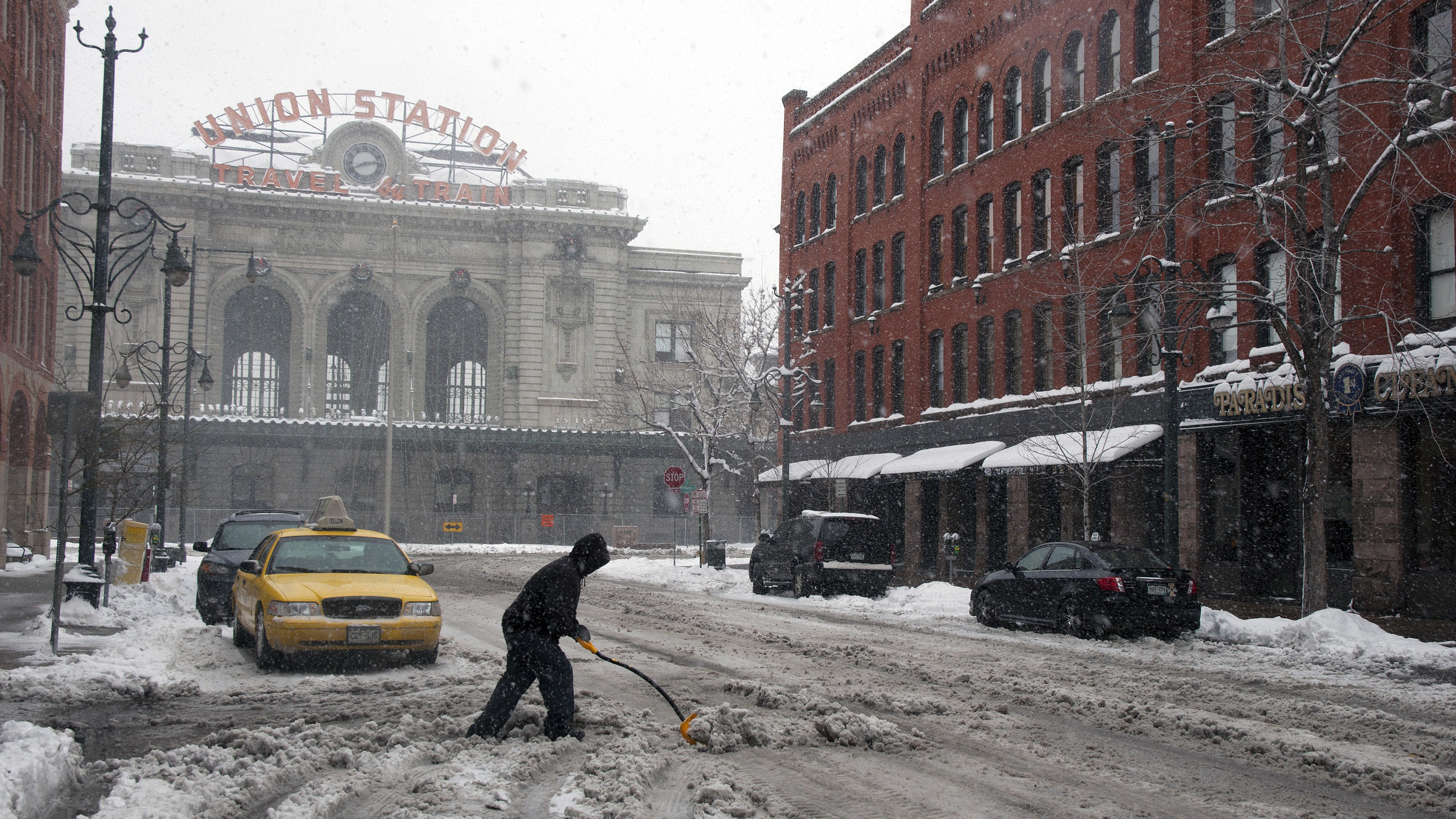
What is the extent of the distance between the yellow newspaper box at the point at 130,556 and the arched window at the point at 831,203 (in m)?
26.2

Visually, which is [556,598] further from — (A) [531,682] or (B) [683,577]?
(B) [683,577]

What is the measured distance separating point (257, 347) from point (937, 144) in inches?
1720

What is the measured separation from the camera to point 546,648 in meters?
8.18

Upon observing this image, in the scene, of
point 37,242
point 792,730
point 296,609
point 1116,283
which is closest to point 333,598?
point 296,609

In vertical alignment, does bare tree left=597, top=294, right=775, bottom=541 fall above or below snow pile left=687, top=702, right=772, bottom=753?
above

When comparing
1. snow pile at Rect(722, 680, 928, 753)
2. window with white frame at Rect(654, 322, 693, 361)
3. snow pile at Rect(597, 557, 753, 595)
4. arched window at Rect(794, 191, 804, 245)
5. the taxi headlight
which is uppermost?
arched window at Rect(794, 191, 804, 245)

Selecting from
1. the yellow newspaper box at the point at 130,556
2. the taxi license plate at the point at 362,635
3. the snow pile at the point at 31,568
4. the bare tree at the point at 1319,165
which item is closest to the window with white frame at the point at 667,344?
the snow pile at the point at 31,568

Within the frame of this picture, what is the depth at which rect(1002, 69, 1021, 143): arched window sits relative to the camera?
1226 inches

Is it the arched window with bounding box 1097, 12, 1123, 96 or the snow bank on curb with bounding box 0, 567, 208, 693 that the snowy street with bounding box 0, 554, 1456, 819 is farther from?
the arched window with bounding box 1097, 12, 1123, 96

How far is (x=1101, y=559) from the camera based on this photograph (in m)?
16.6

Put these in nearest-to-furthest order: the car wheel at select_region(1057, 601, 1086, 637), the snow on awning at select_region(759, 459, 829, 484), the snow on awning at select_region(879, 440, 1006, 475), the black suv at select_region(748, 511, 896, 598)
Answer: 1. the car wheel at select_region(1057, 601, 1086, 637)
2. the black suv at select_region(748, 511, 896, 598)
3. the snow on awning at select_region(879, 440, 1006, 475)
4. the snow on awning at select_region(759, 459, 829, 484)

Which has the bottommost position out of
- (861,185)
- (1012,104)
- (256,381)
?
(256,381)

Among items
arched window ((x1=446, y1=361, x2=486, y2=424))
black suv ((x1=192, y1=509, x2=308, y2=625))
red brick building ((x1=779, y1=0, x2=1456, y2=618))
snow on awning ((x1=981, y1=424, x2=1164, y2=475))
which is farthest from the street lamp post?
arched window ((x1=446, y1=361, x2=486, y2=424))

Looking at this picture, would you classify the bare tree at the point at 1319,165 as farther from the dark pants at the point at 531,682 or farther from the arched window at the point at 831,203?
the arched window at the point at 831,203
